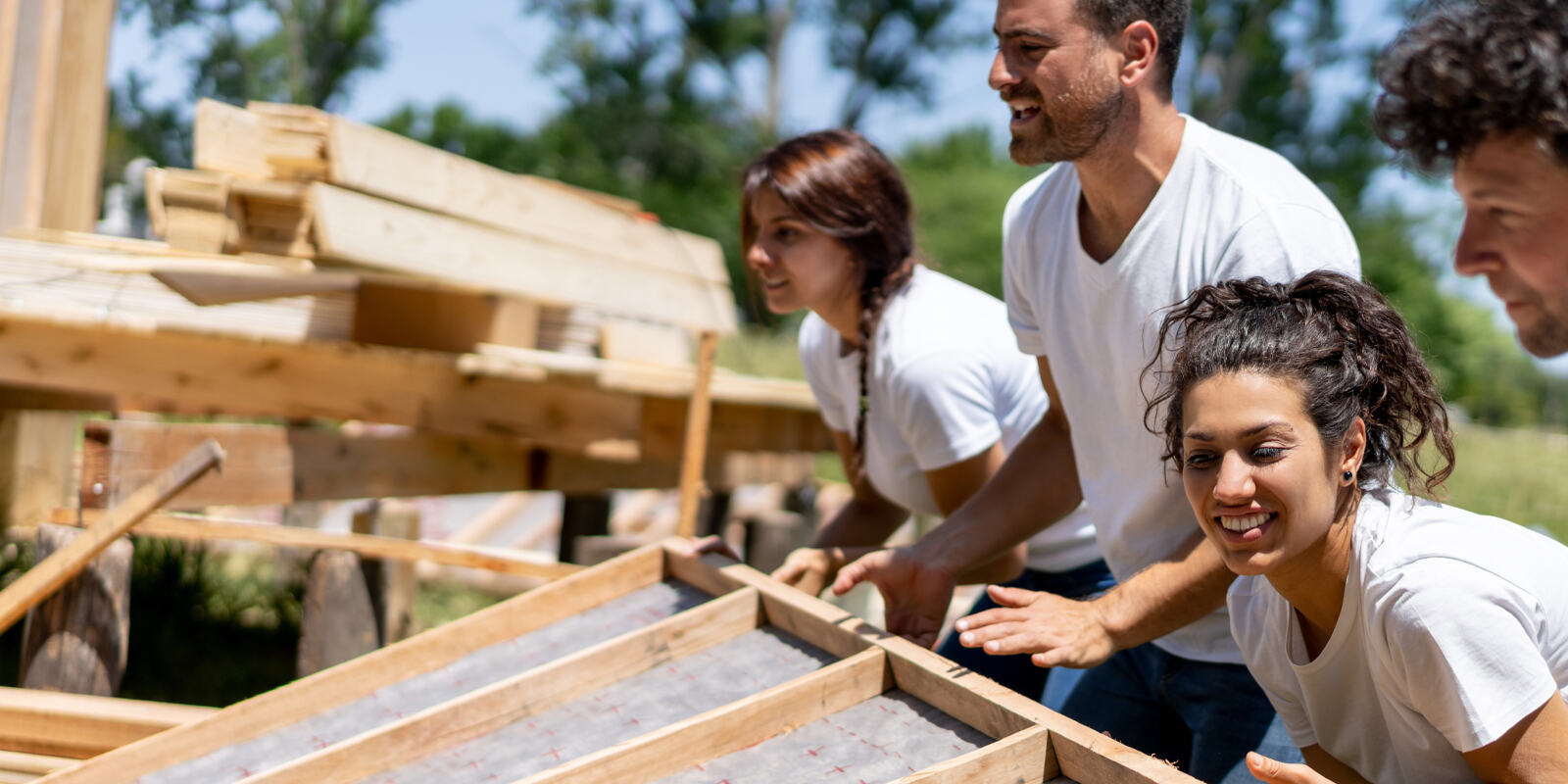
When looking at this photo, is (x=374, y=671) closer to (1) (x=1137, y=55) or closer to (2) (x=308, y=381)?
(1) (x=1137, y=55)

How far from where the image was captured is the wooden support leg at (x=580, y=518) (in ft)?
18.5

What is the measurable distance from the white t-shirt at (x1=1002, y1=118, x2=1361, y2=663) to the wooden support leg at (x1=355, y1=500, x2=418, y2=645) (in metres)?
2.71

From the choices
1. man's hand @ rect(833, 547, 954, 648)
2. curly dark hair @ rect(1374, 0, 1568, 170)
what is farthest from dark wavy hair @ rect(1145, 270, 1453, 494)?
man's hand @ rect(833, 547, 954, 648)

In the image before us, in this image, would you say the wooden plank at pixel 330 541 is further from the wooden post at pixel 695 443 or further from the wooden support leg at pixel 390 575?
the wooden post at pixel 695 443

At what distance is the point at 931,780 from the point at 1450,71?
1.08m

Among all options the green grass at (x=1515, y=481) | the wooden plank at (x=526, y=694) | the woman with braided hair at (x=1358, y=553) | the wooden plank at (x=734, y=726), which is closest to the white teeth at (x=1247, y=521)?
the woman with braided hair at (x=1358, y=553)

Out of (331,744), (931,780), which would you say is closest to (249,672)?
(331,744)

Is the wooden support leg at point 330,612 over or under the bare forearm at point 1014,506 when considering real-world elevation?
under

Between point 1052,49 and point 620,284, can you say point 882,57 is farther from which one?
point 1052,49

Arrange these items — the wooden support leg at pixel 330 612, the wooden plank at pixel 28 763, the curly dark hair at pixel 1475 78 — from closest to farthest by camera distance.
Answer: the curly dark hair at pixel 1475 78
the wooden plank at pixel 28 763
the wooden support leg at pixel 330 612

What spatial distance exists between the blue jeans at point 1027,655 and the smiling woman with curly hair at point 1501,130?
54.9 inches

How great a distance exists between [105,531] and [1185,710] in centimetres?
247

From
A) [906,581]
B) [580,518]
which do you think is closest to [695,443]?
[906,581]

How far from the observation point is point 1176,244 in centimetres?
213
